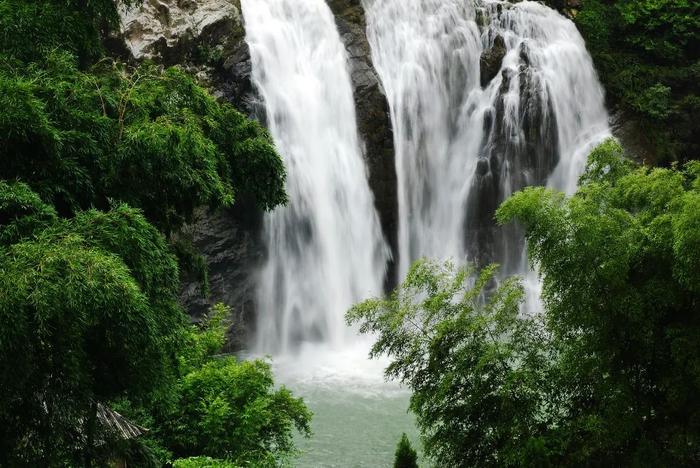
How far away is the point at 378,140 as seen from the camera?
22266mm

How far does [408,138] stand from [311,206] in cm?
455

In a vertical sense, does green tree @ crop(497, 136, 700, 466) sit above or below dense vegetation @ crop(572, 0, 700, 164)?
below

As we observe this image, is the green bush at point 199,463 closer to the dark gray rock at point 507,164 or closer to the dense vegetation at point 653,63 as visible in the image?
the dark gray rock at point 507,164

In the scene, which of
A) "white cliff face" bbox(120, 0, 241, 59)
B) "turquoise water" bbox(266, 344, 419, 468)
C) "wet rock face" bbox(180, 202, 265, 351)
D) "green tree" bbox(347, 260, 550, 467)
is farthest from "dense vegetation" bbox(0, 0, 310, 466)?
"white cliff face" bbox(120, 0, 241, 59)

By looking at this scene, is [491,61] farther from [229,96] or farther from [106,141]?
[106,141]

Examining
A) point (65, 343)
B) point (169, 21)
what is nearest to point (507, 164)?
point (169, 21)

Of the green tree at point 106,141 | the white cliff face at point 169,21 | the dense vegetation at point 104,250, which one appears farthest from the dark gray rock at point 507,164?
the green tree at point 106,141

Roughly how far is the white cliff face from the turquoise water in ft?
32.6

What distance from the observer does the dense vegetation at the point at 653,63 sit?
24953 mm

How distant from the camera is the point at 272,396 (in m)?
10.7

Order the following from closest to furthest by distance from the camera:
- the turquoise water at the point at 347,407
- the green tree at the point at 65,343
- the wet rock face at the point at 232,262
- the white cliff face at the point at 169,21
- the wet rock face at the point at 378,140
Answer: the green tree at the point at 65,343, the turquoise water at the point at 347,407, the wet rock face at the point at 232,262, the white cliff face at the point at 169,21, the wet rock face at the point at 378,140

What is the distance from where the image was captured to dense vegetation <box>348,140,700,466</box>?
25.3ft

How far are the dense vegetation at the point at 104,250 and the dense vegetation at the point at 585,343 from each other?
9.19 feet

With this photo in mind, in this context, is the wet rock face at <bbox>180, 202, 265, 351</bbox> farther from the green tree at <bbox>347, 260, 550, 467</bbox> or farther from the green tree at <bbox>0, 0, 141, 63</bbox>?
the green tree at <bbox>347, 260, 550, 467</bbox>
